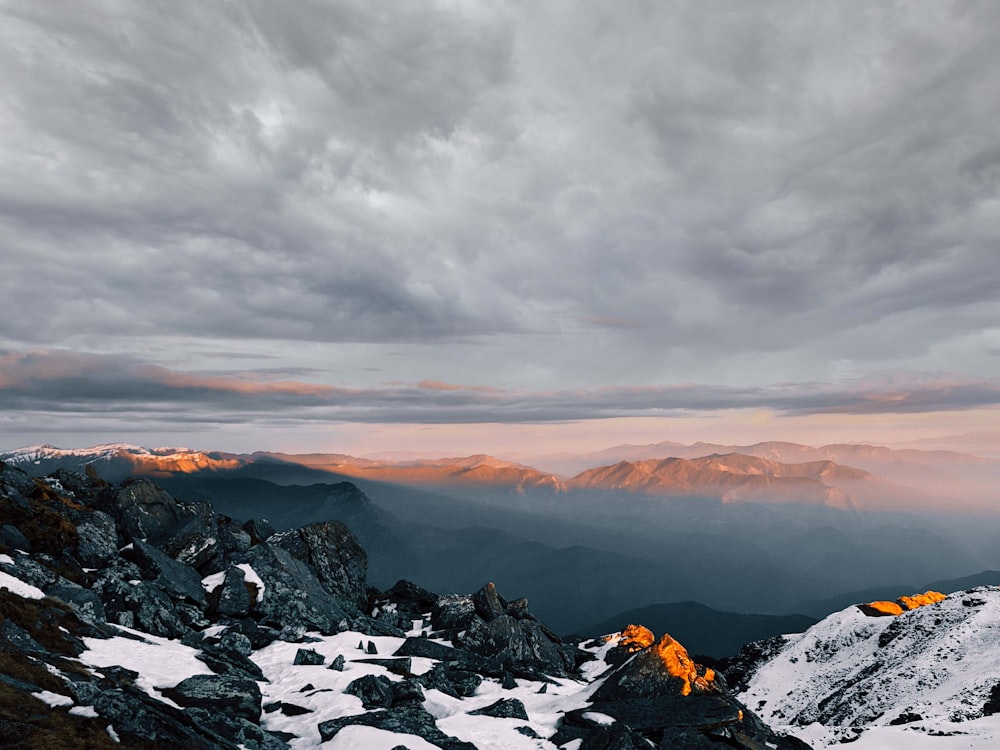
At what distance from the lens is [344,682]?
4059 cm

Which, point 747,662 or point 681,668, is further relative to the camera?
point 747,662

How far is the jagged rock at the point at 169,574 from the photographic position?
54.4 metres

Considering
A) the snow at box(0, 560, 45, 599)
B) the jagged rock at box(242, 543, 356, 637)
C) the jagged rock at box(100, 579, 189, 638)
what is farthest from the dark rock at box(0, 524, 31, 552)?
the jagged rock at box(242, 543, 356, 637)

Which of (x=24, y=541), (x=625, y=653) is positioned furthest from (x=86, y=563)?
(x=625, y=653)

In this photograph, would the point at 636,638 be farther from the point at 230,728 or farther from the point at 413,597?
the point at 230,728

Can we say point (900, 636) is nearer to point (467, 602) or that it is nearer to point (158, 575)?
point (467, 602)

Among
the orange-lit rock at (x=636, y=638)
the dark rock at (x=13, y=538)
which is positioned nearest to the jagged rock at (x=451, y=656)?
the orange-lit rock at (x=636, y=638)

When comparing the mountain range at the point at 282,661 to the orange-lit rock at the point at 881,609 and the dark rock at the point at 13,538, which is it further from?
the orange-lit rock at the point at 881,609

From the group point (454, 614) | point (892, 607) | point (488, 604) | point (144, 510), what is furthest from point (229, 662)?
point (892, 607)

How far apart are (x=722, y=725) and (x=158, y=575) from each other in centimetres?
5255

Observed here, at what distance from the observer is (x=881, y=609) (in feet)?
596

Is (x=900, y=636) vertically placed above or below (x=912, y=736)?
below

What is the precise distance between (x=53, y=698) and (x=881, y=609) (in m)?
223

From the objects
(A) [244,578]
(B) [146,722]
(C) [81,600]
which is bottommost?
(A) [244,578]
